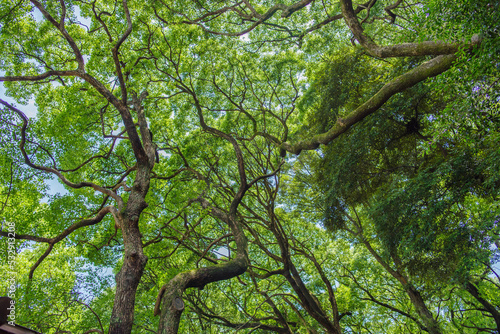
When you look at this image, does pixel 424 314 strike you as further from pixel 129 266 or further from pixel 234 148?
pixel 129 266

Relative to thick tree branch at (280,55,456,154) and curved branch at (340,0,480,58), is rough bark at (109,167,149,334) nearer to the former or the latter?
thick tree branch at (280,55,456,154)

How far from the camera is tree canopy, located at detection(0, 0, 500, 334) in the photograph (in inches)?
177

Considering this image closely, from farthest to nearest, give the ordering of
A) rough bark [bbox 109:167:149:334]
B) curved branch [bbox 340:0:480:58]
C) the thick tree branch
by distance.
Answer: the thick tree branch, curved branch [bbox 340:0:480:58], rough bark [bbox 109:167:149:334]

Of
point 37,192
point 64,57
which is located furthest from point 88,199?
point 64,57

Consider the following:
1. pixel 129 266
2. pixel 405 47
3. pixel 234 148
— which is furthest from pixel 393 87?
pixel 129 266

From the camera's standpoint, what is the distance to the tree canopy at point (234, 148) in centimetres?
450

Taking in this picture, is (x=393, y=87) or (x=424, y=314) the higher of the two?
(x=393, y=87)

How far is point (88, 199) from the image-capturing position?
7.11 metres

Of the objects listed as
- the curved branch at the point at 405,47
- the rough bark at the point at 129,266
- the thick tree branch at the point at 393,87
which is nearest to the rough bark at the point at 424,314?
the thick tree branch at the point at 393,87

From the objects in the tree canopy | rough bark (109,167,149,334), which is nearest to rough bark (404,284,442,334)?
the tree canopy

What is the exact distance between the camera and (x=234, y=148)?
6137 millimetres

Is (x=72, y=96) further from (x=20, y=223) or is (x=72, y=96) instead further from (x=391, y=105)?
(x=391, y=105)

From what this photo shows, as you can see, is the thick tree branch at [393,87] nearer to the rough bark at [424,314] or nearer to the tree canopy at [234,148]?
the tree canopy at [234,148]

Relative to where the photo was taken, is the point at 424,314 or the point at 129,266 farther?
the point at 424,314
